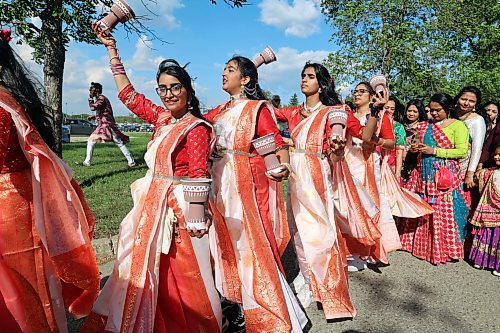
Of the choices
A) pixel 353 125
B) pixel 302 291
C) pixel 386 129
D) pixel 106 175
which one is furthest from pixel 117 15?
pixel 106 175

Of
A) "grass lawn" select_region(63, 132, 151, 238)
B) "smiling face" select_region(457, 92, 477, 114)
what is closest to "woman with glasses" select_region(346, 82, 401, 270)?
"smiling face" select_region(457, 92, 477, 114)

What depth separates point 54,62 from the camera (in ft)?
18.2

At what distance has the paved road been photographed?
3014mm

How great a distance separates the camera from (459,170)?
471cm

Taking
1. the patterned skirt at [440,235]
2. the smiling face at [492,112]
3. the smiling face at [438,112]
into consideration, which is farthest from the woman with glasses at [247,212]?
the smiling face at [492,112]

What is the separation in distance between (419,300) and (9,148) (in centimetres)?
315

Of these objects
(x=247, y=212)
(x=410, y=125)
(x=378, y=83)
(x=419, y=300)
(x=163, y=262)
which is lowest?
(x=419, y=300)

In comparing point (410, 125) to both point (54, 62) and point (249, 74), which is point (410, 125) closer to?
point (249, 74)

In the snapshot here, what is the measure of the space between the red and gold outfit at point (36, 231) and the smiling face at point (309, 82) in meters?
1.95

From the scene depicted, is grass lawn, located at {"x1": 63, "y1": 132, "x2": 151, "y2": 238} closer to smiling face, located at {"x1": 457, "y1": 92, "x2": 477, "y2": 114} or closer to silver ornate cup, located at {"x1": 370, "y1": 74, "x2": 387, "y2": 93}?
silver ornate cup, located at {"x1": 370, "y1": 74, "x2": 387, "y2": 93}

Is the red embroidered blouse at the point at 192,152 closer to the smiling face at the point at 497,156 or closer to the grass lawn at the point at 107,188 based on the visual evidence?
the grass lawn at the point at 107,188

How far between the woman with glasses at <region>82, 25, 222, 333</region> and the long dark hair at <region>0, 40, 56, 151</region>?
57 cm

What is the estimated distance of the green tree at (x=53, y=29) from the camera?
15.9 ft

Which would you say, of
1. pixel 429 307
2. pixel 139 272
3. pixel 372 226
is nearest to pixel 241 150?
pixel 139 272
